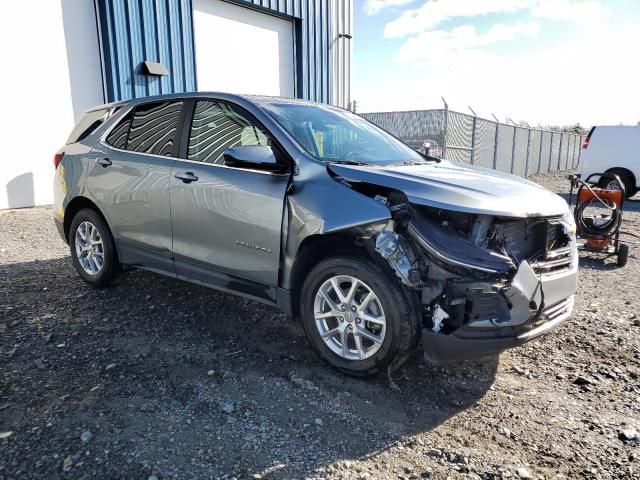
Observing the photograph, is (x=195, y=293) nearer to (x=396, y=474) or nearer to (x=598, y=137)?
(x=396, y=474)

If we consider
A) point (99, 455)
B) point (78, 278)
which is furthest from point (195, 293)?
point (99, 455)

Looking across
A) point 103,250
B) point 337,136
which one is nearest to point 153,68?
point 103,250

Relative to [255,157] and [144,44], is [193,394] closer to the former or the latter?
[255,157]

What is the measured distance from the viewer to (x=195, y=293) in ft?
15.1

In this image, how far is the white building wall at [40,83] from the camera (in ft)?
28.5

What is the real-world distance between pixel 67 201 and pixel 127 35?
6578 mm

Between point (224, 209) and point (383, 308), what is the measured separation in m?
1.41

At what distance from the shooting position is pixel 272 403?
111 inches

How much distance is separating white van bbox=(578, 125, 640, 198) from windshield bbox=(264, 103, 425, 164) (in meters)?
10.7

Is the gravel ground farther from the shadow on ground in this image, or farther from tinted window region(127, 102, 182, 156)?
tinted window region(127, 102, 182, 156)

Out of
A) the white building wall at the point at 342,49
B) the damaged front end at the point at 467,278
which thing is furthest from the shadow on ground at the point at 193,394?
the white building wall at the point at 342,49

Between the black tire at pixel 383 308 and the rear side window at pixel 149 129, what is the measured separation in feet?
5.94

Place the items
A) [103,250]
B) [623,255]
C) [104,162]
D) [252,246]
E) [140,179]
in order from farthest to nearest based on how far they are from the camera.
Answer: [623,255] < [103,250] < [104,162] < [140,179] < [252,246]

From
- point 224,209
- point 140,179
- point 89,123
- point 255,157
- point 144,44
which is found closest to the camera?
point 255,157
